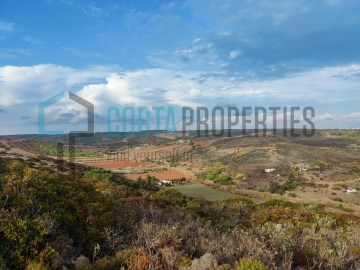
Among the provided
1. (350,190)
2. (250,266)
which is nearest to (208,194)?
(350,190)

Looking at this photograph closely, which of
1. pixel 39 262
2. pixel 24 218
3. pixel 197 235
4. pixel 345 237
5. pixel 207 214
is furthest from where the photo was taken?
pixel 207 214

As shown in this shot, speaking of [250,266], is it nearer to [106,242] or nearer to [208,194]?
[106,242]

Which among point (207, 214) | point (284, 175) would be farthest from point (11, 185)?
point (284, 175)

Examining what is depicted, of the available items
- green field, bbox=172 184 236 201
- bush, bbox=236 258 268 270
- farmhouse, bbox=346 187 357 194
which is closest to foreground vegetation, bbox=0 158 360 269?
bush, bbox=236 258 268 270

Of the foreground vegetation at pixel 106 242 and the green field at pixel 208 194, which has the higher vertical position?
the foreground vegetation at pixel 106 242

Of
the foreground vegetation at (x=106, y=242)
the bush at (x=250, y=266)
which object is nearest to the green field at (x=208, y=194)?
the foreground vegetation at (x=106, y=242)

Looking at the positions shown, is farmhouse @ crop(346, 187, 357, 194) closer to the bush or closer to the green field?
the green field

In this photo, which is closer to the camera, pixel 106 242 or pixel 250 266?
pixel 250 266

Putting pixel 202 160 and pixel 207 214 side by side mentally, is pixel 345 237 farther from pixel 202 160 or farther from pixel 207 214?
pixel 202 160

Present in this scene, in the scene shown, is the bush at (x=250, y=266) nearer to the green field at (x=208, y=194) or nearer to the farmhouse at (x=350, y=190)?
the green field at (x=208, y=194)

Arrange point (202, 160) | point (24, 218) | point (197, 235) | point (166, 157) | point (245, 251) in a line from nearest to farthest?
point (24, 218)
point (245, 251)
point (197, 235)
point (202, 160)
point (166, 157)

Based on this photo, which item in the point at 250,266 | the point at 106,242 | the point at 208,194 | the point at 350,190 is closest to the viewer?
the point at 250,266
